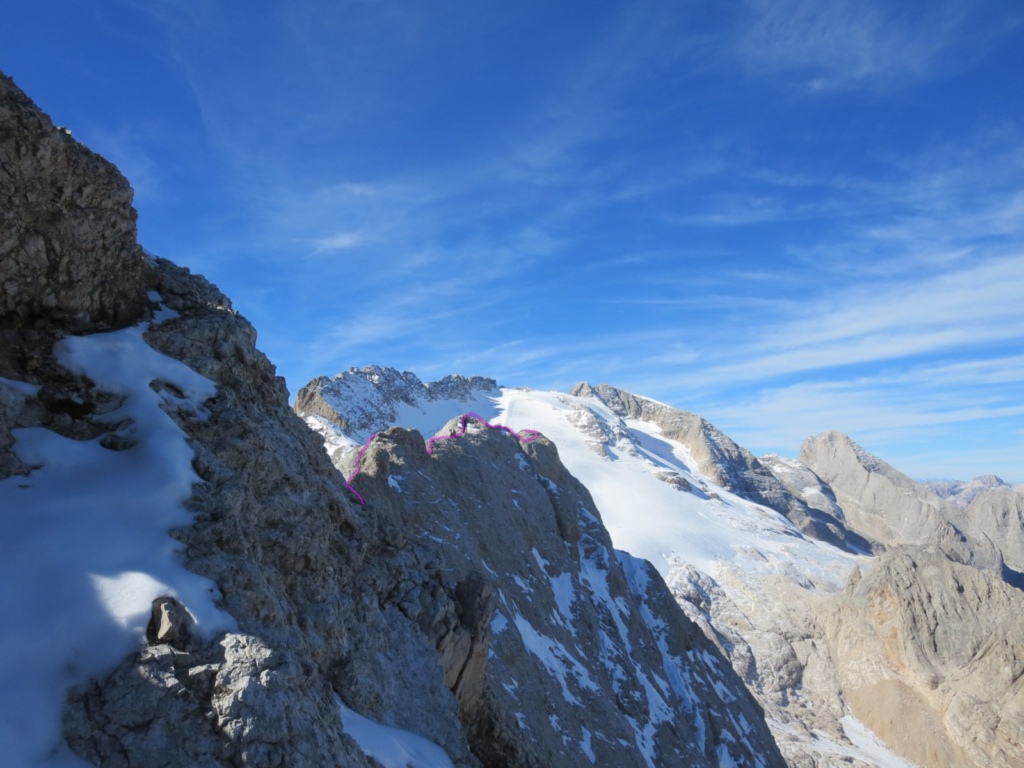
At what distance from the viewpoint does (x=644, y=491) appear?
436 ft

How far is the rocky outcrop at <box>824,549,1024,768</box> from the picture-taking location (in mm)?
61281

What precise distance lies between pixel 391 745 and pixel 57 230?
1033 centimetres

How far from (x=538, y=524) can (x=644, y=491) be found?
9772cm

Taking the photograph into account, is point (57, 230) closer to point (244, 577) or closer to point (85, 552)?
point (85, 552)

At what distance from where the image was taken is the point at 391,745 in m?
11.2

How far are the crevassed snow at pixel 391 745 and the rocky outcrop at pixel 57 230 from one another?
7937 mm

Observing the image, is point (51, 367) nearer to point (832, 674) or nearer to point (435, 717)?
point (435, 717)

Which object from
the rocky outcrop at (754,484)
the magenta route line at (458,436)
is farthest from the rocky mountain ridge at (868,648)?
the rocky outcrop at (754,484)

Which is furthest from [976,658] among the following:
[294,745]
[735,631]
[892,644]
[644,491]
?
[294,745]

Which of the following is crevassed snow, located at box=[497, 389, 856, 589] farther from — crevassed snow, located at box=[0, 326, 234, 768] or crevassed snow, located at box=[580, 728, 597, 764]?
crevassed snow, located at box=[0, 326, 234, 768]

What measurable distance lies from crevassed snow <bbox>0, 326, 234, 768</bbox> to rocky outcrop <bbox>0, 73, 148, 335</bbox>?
740 mm

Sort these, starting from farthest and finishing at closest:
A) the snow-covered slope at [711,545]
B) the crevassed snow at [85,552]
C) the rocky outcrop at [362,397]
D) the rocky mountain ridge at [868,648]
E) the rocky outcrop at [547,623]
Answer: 1. the rocky outcrop at [362,397]
2. the snow-covered slope at [711,545]
3. the rocky mountain ridge at [868,648]
4. the rocky outcrop at [547,623]
5. the crevassed snow at [85,552]

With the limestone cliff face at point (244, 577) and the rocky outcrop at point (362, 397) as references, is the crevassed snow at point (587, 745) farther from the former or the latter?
the rocky outcrop at point (362, 397)

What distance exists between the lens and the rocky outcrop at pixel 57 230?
1055 centimetres
